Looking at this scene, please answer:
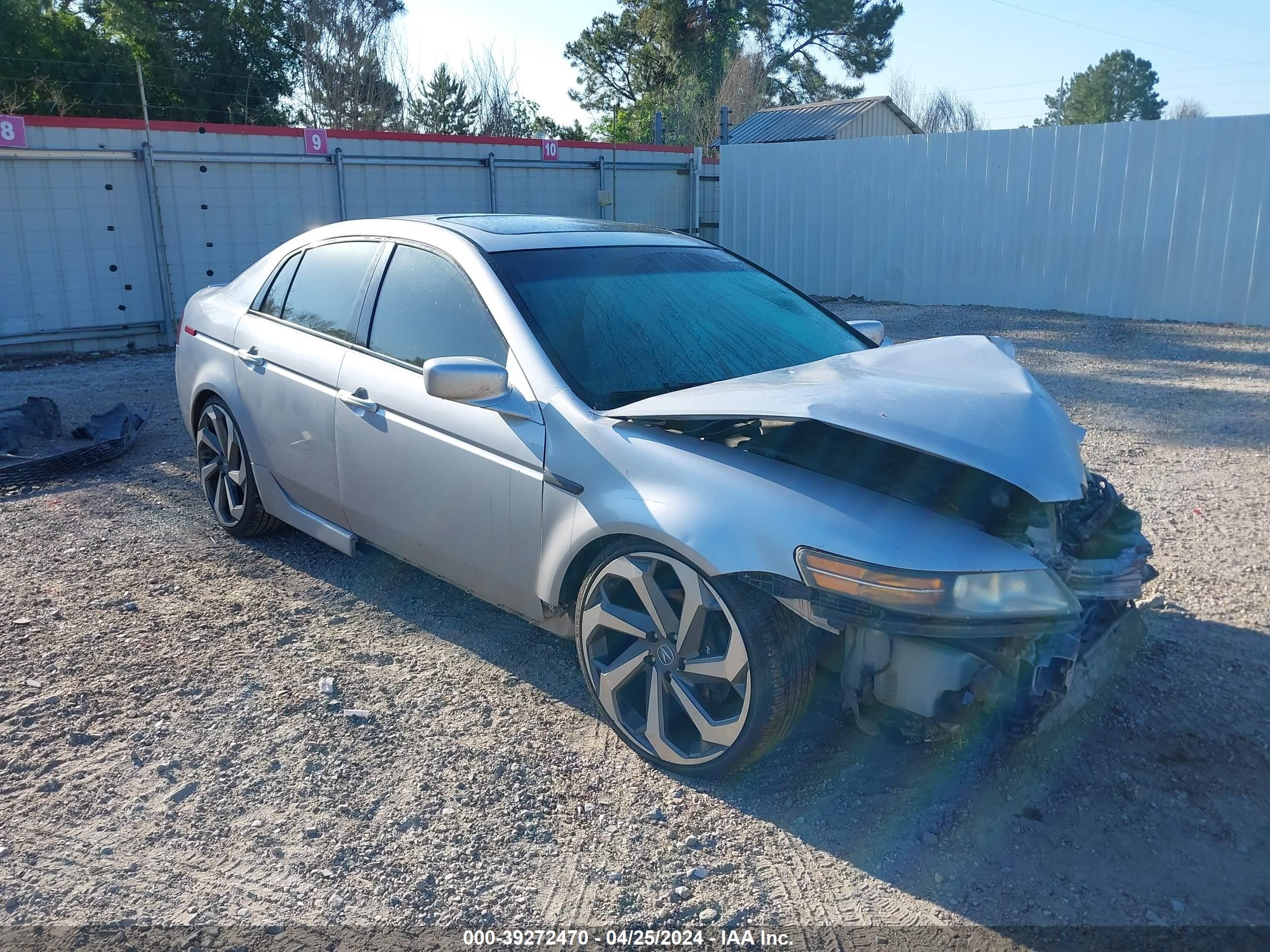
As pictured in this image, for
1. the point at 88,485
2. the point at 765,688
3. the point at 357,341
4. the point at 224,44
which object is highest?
the point at 224,44

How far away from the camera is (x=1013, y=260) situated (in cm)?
1407

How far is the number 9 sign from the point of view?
1371 cm

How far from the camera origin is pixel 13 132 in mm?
11383

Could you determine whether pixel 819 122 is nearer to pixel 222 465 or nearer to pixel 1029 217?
pixel 1029 217

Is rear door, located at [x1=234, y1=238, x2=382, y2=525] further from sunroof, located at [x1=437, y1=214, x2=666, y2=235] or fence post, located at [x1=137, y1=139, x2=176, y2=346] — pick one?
fence post, located at [x1=137, y1=139, x2=176, y2=346]

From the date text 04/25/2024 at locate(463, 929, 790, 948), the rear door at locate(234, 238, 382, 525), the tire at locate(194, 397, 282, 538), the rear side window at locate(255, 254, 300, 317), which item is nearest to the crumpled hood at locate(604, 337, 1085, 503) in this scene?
the date text 04/25/2024 at locate(463, 929, 790, 948)

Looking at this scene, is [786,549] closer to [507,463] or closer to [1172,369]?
[507,463]

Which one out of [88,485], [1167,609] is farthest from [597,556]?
[88,485]

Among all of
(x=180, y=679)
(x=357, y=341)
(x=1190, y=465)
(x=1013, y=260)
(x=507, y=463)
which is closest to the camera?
(x=507, y=463)

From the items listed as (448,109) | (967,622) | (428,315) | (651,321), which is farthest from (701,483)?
(448,109)

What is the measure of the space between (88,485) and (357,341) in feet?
10.8

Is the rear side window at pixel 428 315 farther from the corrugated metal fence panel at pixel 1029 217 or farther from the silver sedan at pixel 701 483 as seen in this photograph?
the corrugated metal fence panel at pixel 1029 217

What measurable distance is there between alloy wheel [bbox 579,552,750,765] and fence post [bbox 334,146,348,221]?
11976 millimetres

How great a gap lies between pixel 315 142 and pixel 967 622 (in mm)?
13093
